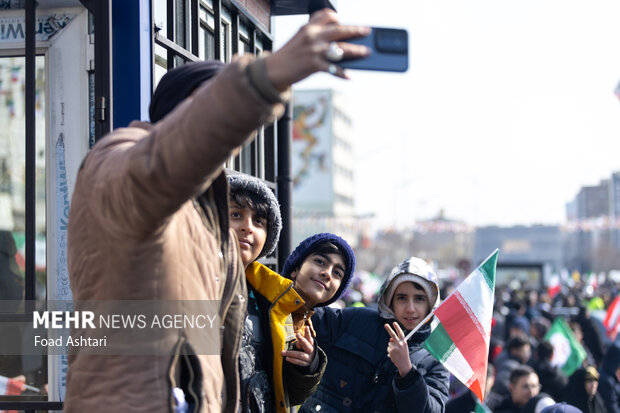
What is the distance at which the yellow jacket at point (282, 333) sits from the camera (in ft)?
9.38

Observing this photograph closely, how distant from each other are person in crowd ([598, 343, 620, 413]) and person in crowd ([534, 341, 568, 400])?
1.00 meters

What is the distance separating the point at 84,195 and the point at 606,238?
309 feet

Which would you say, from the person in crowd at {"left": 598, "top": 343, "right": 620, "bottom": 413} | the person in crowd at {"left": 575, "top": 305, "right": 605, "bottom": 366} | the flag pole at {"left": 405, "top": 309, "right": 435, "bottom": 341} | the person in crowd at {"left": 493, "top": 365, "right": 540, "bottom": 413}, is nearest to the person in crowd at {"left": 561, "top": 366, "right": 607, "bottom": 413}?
the person in crowd at {"left": 598, "top": 343, "right": 620, "bottom": 413}

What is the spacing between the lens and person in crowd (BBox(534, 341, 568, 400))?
783 cm

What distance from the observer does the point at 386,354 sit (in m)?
3.78

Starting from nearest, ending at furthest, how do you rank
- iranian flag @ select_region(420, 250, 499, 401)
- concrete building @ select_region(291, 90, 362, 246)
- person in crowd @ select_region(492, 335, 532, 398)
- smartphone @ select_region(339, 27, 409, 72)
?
smartphone @ select_region(339, 27, 409, 72) < iranian flag @ select_region(420, 250, 499, 401) < person in crowd @ select_region(492, 335, 532, 398) < concrete building @ select_region(291, 90, 362, 246)

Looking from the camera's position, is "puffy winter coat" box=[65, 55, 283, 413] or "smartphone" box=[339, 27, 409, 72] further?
"smartphone" box=[339, 27, 409, 72]

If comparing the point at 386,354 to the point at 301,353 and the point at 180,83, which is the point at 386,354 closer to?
the point at 301,353

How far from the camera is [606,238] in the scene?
89.1 meters

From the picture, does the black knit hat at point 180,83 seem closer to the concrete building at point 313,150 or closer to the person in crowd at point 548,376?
the person in crowd at point 548,376

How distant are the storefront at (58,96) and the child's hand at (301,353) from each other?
98cm

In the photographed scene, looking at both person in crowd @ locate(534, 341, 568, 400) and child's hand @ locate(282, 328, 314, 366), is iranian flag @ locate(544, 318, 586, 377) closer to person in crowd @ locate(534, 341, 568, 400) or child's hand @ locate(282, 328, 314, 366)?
person in crowd @ locate(534, 341, 568, 400)

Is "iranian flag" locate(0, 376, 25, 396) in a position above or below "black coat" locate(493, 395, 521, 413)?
above

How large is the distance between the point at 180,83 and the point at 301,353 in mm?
1304
